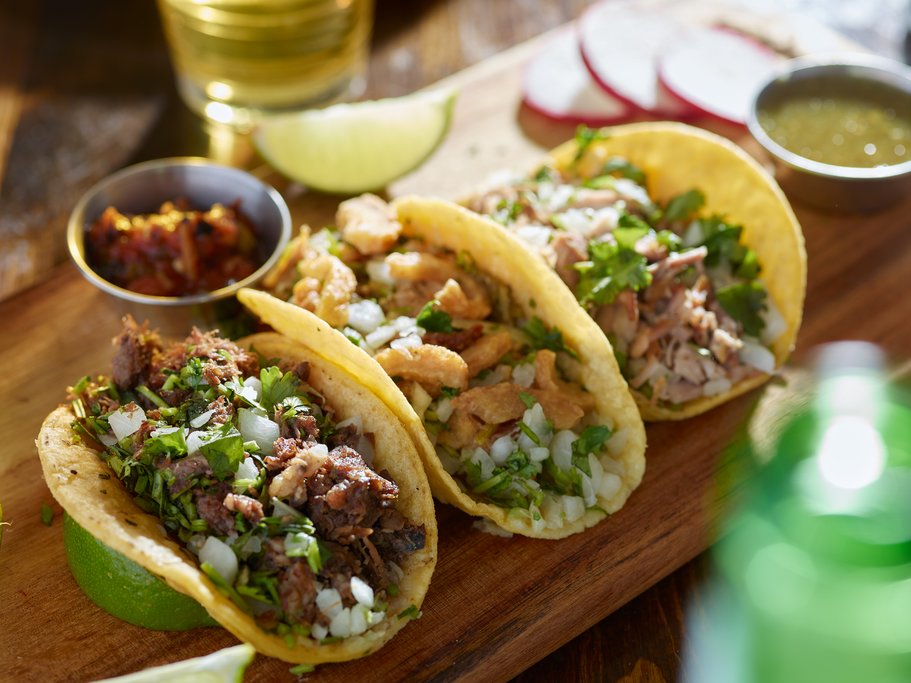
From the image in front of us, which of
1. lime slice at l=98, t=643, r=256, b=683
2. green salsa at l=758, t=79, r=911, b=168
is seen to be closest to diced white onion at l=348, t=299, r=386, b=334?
lime slice at l=98, t=643, r=256, b=683

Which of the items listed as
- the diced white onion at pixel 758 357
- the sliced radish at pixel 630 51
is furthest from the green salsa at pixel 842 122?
the diced white onion at pixel 758 357

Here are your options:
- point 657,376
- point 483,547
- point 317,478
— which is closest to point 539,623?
point 483,547

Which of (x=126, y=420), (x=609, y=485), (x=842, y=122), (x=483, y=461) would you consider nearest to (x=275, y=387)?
(x=126, y=420)

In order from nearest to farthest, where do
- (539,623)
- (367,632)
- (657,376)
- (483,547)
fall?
(367,632), (539,623), (483,547), (657,376)

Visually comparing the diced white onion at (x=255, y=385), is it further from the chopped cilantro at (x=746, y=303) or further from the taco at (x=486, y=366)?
the chopped cilantro at (x=746, y=303)

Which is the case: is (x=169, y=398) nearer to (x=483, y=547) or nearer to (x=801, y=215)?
(x=483, y=547)

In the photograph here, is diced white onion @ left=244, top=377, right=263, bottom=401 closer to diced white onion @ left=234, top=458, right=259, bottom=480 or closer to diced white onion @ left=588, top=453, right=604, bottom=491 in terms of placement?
diced white onion @ left=234, top=458, right=259, bottom=480
